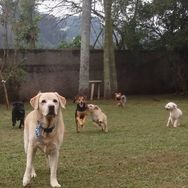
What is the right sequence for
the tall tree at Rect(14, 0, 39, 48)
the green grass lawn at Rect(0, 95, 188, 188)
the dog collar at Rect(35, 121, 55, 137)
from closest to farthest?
the dog collar at Rect(35, 121, 55, 137) < the green grass lawn at Rect(0, 95, 188, 188) < the tall tree at Rect(14, 0, 39, 48)

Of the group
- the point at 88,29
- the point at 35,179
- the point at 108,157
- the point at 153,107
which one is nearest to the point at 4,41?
the point at 88,29

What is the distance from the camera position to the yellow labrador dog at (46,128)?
661cm

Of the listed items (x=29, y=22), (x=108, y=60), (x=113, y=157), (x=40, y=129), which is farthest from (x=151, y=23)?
(x=40, y=129)

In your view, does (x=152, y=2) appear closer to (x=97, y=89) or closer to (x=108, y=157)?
(x=97, y=89)

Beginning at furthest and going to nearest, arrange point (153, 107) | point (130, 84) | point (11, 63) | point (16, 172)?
point (130, 84)
point (11, 63)
point (153, 107)
point (16, 172)

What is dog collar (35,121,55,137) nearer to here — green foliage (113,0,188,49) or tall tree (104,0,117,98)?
tall tree (104,0,117,98)

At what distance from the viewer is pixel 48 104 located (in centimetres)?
652

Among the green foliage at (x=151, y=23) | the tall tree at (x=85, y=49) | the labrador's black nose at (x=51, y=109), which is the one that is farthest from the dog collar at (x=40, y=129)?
the green foliage at (x=151, y=23)

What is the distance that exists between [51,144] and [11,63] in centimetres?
1595

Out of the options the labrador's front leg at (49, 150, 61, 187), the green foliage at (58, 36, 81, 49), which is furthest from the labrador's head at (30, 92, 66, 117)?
the green foliage at (58, 36, 81, 49)

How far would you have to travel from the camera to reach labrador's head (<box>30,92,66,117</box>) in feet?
21.4

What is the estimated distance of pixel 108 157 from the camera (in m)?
8.90

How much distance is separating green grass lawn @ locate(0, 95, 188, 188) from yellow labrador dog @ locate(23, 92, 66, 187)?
10.3 inches

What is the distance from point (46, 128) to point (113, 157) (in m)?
2.43
